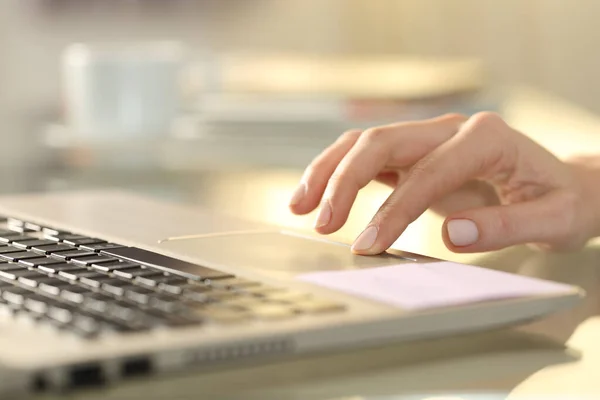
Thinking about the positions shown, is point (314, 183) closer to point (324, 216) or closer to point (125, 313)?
point (324, 216)

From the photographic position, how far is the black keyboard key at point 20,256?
605 mm

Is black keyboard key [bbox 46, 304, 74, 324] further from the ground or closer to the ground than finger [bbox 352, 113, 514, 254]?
closer to the ground

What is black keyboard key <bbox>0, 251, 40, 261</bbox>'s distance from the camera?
61 cm

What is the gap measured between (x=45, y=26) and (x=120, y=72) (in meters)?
1.45

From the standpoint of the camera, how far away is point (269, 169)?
1645mm

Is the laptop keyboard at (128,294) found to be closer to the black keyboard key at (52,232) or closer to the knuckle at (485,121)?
the black keyboard key at (52,232)

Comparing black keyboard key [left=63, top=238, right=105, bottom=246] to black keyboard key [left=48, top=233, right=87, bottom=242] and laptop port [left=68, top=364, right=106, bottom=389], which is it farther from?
laptop port [left=68, top=364, right=106, bottom=389]

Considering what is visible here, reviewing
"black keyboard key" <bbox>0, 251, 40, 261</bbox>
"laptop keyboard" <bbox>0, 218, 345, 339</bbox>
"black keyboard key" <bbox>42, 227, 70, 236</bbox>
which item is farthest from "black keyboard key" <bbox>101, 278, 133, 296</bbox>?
"black keyboard key" <bbox>42, 227, 70, 236</bbox>

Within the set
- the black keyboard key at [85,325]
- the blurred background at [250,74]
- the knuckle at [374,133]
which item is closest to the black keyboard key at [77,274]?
the black keyboard key at [85,325]

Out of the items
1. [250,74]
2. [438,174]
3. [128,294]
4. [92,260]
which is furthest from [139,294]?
[250,74]

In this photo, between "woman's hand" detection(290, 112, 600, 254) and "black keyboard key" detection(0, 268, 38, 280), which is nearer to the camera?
"black keyboard key" detection(0, 268, 38, 280)

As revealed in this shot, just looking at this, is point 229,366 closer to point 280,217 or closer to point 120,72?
point 280,217

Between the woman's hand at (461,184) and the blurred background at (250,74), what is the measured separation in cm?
72

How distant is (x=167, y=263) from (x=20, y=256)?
99mm
